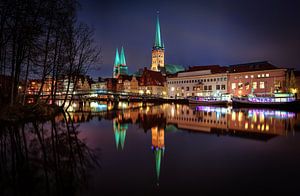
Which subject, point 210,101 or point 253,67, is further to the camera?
point 253,67

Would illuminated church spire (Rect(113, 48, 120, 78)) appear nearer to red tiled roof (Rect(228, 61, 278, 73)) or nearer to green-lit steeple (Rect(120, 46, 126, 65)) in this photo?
green-lit steeple (Rect(120, 46, 126, 65))

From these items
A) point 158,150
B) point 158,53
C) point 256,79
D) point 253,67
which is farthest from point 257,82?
point 158,53

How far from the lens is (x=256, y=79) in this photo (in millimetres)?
60125

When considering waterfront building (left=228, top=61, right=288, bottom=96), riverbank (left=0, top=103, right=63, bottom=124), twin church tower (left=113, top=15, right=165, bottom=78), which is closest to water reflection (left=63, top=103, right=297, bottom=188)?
riverbank (left=0, top=103, right=63, bottom=124)

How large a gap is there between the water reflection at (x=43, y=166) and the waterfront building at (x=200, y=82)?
6429 centimetres

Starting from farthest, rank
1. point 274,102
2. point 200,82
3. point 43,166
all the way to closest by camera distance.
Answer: point 200,82
point 274,102
point 43,166

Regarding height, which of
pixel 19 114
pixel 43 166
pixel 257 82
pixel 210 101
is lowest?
pixel 43 166

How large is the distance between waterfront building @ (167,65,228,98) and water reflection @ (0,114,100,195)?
64.3 metres

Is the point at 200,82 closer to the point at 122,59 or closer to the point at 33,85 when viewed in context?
the point at 33,85

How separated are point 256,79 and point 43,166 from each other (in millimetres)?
64305

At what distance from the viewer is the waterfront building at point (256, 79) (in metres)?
55.9

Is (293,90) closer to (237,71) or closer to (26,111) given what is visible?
(237,71)

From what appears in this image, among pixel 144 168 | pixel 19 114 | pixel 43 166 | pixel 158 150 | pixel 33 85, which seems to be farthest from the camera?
pixel 33 85

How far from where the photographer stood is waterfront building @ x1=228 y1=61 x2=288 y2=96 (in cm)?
5588
